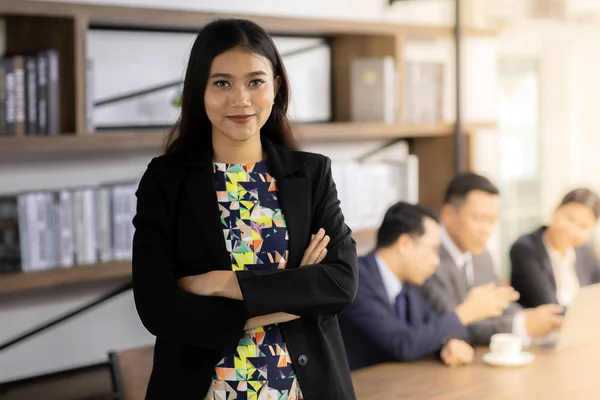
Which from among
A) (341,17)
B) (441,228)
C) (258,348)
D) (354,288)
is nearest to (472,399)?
(354,288)

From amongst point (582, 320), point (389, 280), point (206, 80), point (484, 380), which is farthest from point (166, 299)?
point (582, 320)

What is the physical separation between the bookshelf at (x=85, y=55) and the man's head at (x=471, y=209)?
0.40 m

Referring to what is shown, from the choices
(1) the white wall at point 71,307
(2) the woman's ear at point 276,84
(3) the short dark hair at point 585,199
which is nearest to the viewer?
(2) the woman's ear at point 276,84

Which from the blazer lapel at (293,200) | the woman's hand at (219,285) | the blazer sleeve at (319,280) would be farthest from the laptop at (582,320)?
the woman's hand at (219,285)

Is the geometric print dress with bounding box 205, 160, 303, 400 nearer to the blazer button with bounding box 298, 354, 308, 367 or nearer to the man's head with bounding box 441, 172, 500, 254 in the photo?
the blazer button with bounding box 298, 354, 308, 367

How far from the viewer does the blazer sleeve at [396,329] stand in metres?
2.48

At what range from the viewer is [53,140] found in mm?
2691

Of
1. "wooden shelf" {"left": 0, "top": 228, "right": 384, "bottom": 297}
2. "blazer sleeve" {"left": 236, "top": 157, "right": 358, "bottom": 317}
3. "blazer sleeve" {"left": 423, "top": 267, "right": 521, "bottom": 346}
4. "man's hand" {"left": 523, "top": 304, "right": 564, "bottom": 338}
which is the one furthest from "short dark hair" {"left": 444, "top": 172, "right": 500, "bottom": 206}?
"blazer sleeve" {"left": 236, "top": 157, "right": 358, "bottom": 317}

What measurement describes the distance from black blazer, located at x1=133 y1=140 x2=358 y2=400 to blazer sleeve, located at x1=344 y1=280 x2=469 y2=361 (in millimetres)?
890

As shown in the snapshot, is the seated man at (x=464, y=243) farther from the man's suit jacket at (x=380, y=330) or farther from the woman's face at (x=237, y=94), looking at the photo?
the woman's face at (x=237, y=94)

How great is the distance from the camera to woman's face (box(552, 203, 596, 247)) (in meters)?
3.60

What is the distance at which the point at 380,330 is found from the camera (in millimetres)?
2520

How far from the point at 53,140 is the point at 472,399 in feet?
4.73

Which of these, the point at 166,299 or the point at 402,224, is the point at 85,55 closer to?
the point at 402,224
